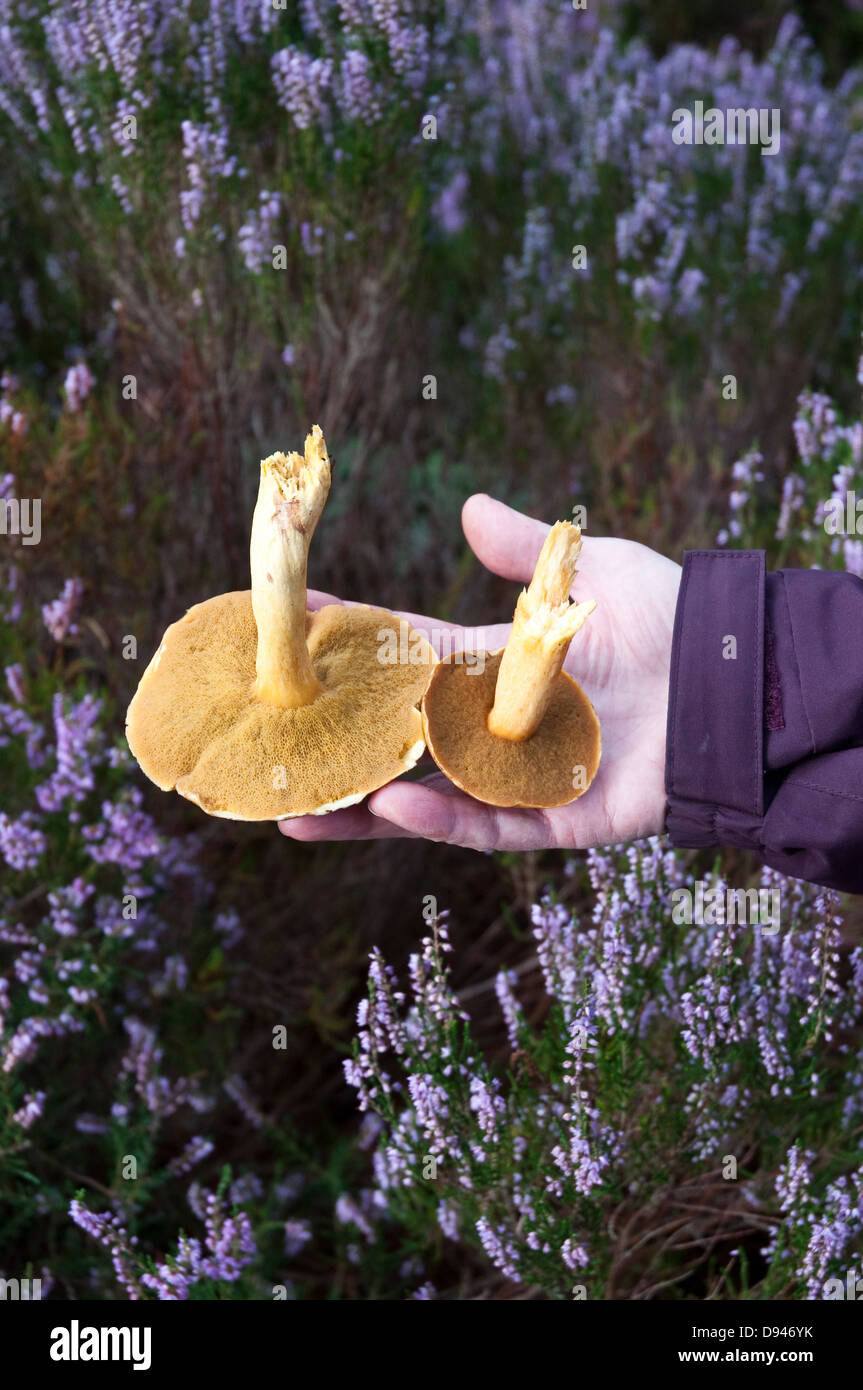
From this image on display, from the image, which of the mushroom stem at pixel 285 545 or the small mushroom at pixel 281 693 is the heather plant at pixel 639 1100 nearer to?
the small mushroom at pixel 281 693

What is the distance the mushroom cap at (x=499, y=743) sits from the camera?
1.73 m

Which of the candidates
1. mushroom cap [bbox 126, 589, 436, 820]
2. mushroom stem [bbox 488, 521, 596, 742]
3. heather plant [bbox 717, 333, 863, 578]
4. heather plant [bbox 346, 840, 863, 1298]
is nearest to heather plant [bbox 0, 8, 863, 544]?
heather plant [bbox 717, 333, 863, 578]

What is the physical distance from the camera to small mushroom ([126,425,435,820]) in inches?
63.9

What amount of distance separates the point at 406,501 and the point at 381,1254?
1888 mm

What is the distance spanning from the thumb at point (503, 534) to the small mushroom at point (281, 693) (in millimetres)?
360

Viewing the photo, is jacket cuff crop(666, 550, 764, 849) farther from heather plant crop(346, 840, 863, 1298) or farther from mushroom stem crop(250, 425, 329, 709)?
mushroom stem crop(250, 425, 329, 709)

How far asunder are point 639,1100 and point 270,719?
931 mm

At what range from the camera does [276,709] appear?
174 centimetres

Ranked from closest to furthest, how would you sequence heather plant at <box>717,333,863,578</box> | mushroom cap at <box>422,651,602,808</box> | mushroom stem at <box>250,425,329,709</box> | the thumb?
1. mushroom stem at <box>250,425,329,709</box>
2. mushroom cap at <box>422,651,602,808</box>
3. the thumb
4. heather plant at <box>717,333,863,578</box>

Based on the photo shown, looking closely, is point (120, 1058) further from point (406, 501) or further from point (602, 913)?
point (406, 501)

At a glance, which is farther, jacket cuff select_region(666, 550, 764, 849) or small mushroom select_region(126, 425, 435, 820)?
jacket cuff select_region(666, 550, 764, 849)

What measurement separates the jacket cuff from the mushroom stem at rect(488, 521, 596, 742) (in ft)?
1.01

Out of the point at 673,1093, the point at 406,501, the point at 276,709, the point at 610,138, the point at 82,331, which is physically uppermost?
the point at 610,138
